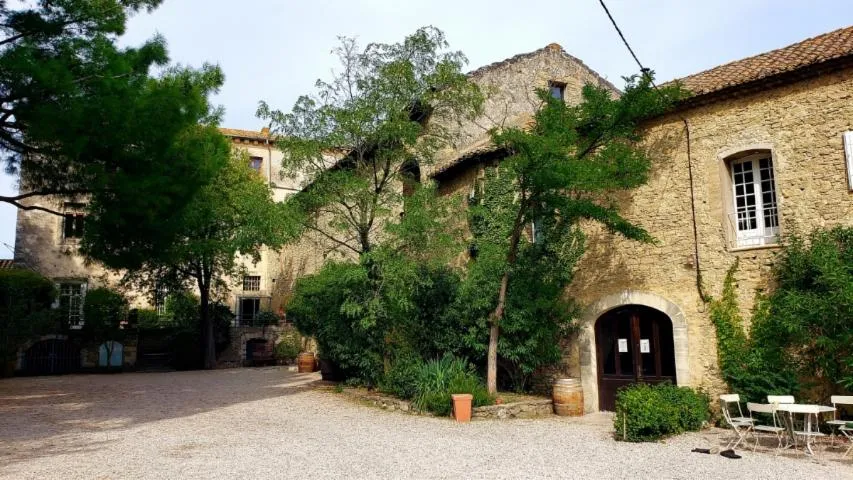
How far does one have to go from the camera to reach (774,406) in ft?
24.8

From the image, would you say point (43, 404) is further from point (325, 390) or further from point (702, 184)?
point (702, 184)

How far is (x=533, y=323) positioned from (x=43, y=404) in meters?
10.9

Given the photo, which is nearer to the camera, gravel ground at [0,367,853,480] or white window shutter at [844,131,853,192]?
gravel ground at [0,367,853,480]

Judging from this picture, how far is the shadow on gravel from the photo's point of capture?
30.6ft

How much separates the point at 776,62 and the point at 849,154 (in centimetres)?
217

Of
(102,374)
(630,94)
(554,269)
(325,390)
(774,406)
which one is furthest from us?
(102,374)

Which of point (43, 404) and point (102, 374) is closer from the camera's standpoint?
point (43, 404)

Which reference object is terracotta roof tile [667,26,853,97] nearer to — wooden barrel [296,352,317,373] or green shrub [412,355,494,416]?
green shrub [412,355,494,416]

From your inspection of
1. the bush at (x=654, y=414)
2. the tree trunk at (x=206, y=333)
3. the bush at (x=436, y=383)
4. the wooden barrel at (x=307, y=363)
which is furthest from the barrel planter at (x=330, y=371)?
the bush at (x=654, y=414)

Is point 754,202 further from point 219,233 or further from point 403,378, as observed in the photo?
point 219,233

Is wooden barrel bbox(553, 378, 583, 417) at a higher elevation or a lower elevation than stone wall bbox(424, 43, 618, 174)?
lower

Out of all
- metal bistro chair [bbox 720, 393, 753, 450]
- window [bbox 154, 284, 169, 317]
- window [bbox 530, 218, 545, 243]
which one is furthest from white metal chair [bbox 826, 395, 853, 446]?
window [bbox 154, 284, 169, 317]

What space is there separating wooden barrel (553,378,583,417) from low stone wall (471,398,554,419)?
0.69 feet

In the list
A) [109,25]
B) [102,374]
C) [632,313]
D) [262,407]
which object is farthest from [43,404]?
[632,313]
